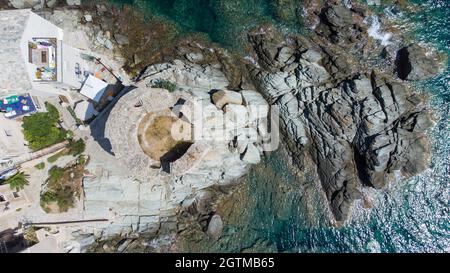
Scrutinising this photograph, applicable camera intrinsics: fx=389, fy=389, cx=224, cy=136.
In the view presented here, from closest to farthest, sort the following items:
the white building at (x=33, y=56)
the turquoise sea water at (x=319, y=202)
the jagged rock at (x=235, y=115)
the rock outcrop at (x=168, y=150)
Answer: the white building at (x=33, y=56) → the rock outcrop at (x=168, y=150) → the turquoise sea water at (x=319, y=202) → the jagged rock at (x=235, y=115)

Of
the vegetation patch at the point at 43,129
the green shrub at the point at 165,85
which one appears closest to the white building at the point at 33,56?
the vegetation patch at the point at 43,129

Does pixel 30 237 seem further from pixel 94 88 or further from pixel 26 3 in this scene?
pixel 26 3

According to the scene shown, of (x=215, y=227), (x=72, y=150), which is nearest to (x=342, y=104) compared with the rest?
(x=215, y=227)

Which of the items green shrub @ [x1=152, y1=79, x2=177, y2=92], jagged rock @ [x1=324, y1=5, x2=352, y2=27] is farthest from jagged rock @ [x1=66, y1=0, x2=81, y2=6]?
jagged rock @ [x1=324, y1=5, x2=352, y2=27]

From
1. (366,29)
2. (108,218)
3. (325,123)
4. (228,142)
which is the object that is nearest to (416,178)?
(325,123)

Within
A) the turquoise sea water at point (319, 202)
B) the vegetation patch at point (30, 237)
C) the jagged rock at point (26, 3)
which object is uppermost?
the jagged rock at point (26, 3)

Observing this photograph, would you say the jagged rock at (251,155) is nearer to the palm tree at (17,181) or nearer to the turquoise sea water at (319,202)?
the turquoise sea water at (319,202)

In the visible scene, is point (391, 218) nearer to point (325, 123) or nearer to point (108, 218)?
point (325, 123)
